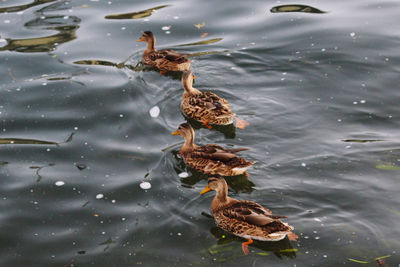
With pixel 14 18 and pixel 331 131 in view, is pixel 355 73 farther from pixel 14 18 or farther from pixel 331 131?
pixel 14 18

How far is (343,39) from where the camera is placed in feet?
41.5

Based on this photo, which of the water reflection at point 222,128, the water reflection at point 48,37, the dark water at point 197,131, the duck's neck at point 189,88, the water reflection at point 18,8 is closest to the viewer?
the dark water at point 197,131

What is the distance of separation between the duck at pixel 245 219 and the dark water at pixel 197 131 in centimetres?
16

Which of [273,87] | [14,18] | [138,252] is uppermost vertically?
[14,18]

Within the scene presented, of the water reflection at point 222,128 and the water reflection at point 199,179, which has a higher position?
the water reflection at point 222,128

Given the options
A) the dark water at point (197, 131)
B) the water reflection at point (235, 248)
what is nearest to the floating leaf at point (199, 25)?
the dark water at point (197, 131)

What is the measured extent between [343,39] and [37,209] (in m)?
8.06

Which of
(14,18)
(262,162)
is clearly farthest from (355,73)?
(14,18)

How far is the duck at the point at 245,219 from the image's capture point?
23.5 ft

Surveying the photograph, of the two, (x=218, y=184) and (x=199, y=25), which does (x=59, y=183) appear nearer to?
(x=218, y=184)

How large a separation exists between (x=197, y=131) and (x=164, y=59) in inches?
88.8

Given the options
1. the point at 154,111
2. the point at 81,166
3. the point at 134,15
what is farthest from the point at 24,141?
the point at 134,15

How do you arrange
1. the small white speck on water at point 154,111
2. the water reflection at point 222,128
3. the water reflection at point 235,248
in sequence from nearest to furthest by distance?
1. the water reflection at point 235,248
2. the water reflection at point 222,128
3. the small white speck on water at point 154,111

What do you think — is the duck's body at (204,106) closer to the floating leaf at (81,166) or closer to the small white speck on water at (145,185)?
the small white speck on water at (145,185)
